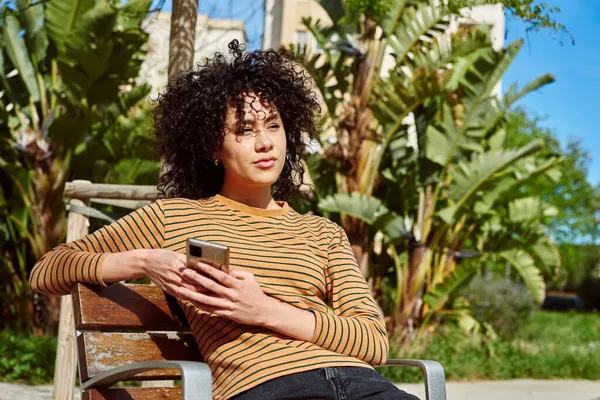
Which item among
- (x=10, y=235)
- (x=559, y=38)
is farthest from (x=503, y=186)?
(x=10, y=235)

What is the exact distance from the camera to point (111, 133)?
30.2 ft

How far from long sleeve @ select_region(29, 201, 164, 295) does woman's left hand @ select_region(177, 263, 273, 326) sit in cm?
30

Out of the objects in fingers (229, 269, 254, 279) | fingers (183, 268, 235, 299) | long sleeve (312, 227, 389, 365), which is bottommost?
long sleeve (312, 227, 389, 365)

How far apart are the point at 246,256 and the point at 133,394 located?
24.0 inches

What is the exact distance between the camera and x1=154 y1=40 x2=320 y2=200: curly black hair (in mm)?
2709

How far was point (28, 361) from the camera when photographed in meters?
7.21

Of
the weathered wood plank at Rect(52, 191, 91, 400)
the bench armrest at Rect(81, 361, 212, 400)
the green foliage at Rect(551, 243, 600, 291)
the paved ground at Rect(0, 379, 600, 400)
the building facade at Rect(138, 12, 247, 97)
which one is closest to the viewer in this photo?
the bench armrest at Rect(81, 361, 212, 400)

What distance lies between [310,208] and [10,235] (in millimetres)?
3452

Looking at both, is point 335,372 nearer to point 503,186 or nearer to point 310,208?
point 310,208

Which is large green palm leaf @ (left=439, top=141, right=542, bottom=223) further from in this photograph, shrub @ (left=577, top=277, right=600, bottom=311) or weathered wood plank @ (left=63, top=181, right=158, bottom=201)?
shrub @ (left=577, top=277, right=600, bottom=311)

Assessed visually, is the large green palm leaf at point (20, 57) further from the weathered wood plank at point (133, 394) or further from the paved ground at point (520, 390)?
the weathered wood plank at point (133, 394)

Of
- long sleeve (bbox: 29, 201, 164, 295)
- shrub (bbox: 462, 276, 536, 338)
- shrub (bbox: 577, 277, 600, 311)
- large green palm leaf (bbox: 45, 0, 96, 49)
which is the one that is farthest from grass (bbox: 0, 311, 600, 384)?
shrub (bbox: 577, 277, 600, 311)

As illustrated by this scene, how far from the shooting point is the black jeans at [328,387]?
2236 mm

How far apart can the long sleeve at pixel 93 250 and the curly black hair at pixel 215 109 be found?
1.17 ft
